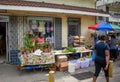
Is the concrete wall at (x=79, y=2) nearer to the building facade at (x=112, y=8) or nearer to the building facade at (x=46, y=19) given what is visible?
the building facade at (x=46, y=19)

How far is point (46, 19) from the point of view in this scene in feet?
31.7

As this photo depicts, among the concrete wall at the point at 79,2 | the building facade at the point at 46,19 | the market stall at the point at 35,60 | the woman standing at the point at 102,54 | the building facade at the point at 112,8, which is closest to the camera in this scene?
the woman standing at the point at 102,54

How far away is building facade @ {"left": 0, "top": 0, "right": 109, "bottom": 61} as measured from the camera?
8.38 metres

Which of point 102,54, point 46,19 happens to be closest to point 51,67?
point 102,54

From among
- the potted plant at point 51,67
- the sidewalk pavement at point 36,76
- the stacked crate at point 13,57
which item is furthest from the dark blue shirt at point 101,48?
the stacked crate at point 13,57

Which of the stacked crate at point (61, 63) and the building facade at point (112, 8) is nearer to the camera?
the stacked crate at point (61, 63)

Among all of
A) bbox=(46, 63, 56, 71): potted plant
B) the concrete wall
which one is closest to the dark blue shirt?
bbox=(46, 63, 56, 71): potted plant

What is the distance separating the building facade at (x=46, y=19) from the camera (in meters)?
8.38

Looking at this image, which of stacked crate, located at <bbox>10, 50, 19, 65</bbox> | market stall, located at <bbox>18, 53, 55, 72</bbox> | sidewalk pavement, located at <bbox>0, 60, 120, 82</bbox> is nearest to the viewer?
sidewalk pavement, located at <bbox>0, 60, 120, 82</bbox>

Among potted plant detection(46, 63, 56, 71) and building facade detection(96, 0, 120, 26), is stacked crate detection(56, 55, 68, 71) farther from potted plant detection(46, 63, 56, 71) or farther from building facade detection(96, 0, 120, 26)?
building facade detection(96, 0, 120, 26)

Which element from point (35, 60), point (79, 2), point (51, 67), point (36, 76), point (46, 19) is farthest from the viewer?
point (79, 2)

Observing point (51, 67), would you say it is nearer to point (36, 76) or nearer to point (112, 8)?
point (36, 76)

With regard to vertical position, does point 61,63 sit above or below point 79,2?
below

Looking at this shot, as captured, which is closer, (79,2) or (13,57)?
(13,57)
